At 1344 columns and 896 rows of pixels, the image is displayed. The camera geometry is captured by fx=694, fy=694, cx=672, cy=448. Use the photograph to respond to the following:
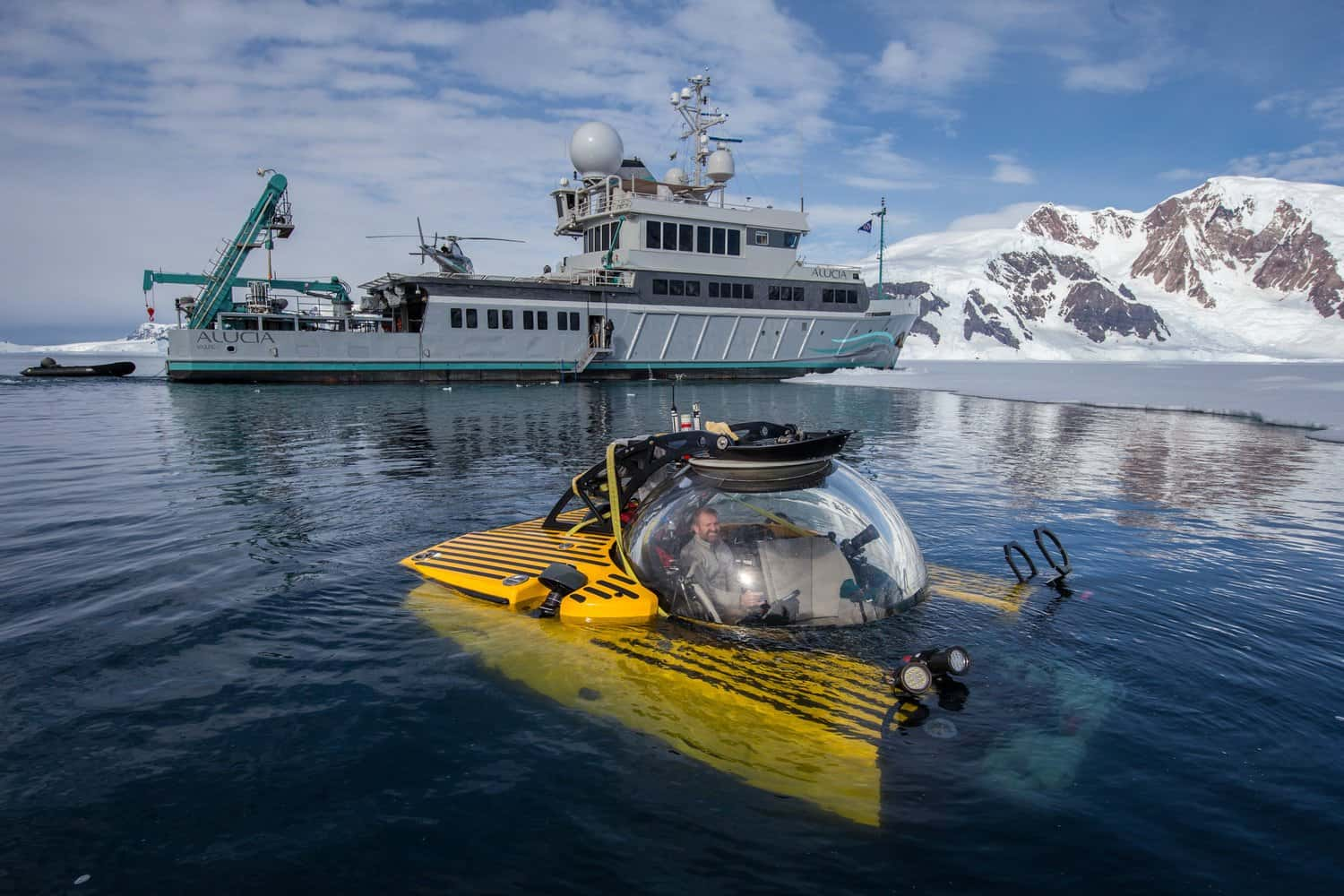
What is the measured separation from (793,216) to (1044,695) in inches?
1850

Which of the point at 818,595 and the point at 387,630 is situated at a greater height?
the point at 818,595

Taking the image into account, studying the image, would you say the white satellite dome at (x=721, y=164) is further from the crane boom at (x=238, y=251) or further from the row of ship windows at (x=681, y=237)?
the crane boom at (x=238, y=251)

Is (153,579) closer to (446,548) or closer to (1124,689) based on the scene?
(446,548)

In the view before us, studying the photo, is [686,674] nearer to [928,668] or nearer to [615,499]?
[928,668]

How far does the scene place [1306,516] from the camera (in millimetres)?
11352

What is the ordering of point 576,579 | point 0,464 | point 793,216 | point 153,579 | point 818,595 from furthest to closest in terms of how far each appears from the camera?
point 793,216 < point 0,464 < point 153,579 < point 576,579 < point 818,595

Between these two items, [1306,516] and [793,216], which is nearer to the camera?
[1306,516]

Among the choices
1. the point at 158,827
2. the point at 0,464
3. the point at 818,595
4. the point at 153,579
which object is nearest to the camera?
the point at 158,827

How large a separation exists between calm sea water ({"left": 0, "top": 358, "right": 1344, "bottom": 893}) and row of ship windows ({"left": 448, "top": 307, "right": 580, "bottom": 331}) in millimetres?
31259

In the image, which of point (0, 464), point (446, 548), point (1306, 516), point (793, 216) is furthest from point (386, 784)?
point (793, 216)

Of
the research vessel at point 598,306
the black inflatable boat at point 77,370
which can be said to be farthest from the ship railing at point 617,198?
the black inflatable boat at point 77,370

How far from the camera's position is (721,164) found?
49.0 metres

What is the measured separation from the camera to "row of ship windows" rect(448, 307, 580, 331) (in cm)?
4134

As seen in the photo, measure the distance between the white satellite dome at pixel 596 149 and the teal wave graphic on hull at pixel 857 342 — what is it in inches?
787
